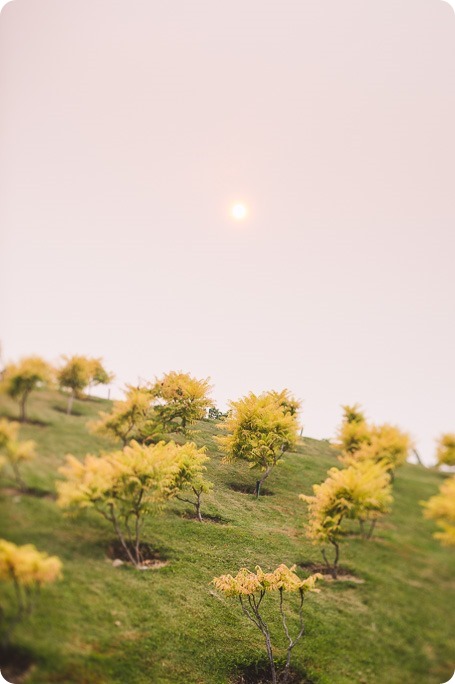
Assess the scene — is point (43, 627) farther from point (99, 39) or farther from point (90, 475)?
point (99, 39)

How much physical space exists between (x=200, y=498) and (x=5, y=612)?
362 centimetres

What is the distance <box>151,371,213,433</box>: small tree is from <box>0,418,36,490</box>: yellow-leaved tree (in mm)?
2351

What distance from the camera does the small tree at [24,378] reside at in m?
5.50

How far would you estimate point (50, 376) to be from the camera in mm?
5934

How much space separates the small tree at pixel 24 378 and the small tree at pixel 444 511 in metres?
5.79

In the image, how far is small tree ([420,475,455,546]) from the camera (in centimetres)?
552

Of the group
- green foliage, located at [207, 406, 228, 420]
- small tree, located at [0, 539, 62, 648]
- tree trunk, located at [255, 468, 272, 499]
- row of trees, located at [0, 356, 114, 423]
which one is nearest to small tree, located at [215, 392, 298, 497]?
tree trunk, located at [255, 468, 272, 499]

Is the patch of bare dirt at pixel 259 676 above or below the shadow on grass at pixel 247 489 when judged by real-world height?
below

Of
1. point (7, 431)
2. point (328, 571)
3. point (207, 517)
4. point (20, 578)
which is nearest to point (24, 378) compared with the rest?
point (7, 431)

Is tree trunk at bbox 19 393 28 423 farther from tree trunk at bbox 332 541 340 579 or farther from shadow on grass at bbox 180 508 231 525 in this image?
tree trunk at bbox 332 541 340 579

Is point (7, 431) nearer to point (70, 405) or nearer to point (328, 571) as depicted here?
point (70, 405)

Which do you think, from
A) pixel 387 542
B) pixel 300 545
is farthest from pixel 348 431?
pixel 300 545

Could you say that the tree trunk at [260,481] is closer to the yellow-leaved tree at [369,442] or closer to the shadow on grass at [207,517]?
the shadow on grass at [207,517]

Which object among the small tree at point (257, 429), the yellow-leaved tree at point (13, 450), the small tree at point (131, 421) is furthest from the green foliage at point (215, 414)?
the yellow-leaved tree at point (13, 450)
